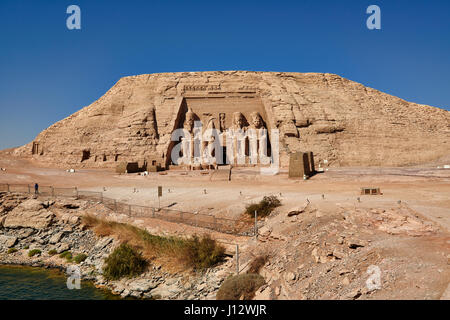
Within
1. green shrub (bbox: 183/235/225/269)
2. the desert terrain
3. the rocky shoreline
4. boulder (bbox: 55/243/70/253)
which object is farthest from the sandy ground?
boulder (bbox: 55/243/70/253)

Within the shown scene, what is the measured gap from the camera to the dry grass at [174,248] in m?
9.72

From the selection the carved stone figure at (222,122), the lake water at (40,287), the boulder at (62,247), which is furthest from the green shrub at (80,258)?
the carved stone figure at (222,122)

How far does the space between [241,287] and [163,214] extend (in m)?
6.81

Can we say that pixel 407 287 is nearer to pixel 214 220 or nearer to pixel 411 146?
pixel 214 220

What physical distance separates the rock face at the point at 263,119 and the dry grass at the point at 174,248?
19.1m

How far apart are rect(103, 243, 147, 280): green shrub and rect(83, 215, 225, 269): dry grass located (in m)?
0.30

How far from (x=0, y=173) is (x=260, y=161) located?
2323 centimetres

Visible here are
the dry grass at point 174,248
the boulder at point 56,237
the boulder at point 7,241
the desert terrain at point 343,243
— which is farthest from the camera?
the boulder at point 7,241

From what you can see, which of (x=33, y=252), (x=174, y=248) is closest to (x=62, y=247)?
(x=33, y=252)

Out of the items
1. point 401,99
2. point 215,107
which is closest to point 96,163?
point 215,107

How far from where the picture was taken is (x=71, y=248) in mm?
14164

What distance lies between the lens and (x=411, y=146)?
31109 mm

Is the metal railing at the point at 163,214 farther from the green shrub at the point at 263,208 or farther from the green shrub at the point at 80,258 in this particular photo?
the green shrub at the point at 80,258

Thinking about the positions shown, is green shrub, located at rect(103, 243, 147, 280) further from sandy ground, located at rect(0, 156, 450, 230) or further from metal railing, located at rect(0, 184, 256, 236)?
sandy ground, located at rect(0, 156, 450, 230)
